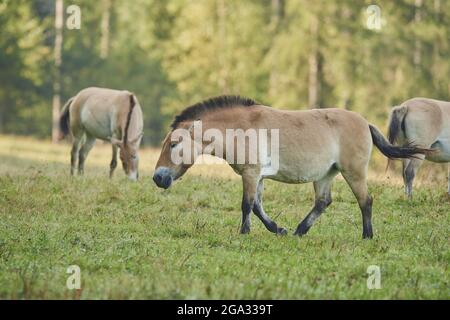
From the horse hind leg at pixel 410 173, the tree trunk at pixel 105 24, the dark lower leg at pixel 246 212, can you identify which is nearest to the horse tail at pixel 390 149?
the dark lower leg at pixel 246 212

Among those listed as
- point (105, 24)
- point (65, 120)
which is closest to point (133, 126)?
point (65, 120)

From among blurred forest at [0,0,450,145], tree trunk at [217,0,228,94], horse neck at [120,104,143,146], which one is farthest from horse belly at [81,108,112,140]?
tree trunk at [217,0,228,94]

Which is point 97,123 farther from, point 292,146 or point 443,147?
point 443,147

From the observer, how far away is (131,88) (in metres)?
38.1

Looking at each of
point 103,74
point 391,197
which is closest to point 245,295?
point 391,197

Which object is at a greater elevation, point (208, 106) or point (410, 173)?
point (208, 106)

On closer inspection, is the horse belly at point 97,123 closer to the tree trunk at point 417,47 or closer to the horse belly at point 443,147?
the horse belly at point 443,147

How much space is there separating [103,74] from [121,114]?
23.4m

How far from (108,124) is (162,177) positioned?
6.41 meters

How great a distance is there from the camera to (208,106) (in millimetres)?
9305

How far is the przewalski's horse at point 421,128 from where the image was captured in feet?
39.2

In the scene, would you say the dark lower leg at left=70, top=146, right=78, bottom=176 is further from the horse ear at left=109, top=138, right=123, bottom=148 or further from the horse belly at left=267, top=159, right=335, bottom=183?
the horse belly at left=267, top=159, right=335, bottom=183

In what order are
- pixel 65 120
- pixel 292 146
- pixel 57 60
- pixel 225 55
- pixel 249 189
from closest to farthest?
1. pixel 249 189
2. pixel 292 146
3. pixel 65 120
4. pixel 225 55
5. pixel 57 60
